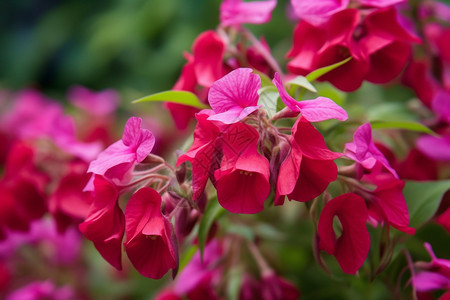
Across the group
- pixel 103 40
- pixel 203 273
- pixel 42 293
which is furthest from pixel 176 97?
pixel 103 40

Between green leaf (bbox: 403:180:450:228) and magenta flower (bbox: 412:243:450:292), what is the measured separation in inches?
1.8

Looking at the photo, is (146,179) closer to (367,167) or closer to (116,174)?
(116,174)

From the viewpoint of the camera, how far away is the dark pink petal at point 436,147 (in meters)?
0.71

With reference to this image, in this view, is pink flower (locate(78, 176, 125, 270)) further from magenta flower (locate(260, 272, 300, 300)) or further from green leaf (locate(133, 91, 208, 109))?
magenta flower (locate(260, 272, 300, 300))

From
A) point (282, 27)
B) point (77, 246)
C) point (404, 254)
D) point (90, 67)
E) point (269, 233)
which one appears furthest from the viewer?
point (90, 67)

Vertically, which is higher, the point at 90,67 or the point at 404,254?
the point at 404,254

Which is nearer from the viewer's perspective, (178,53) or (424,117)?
(424,117)

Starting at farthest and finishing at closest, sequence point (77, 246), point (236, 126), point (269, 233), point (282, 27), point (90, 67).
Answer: point (90, 67), point (282, 27), point (77, 246), point (269, 233), point (236, 126)

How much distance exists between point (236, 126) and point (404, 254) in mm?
291

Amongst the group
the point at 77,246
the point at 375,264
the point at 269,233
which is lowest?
the point at 77,246

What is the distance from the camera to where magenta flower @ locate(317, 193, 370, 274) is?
1.55 feet

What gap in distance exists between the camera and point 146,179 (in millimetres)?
521

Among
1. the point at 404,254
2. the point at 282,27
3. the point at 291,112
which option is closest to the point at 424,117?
the point at 404,254

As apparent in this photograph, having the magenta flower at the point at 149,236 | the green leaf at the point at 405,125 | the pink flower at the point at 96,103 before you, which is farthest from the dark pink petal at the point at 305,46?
the pink flower at the point at 96,103
